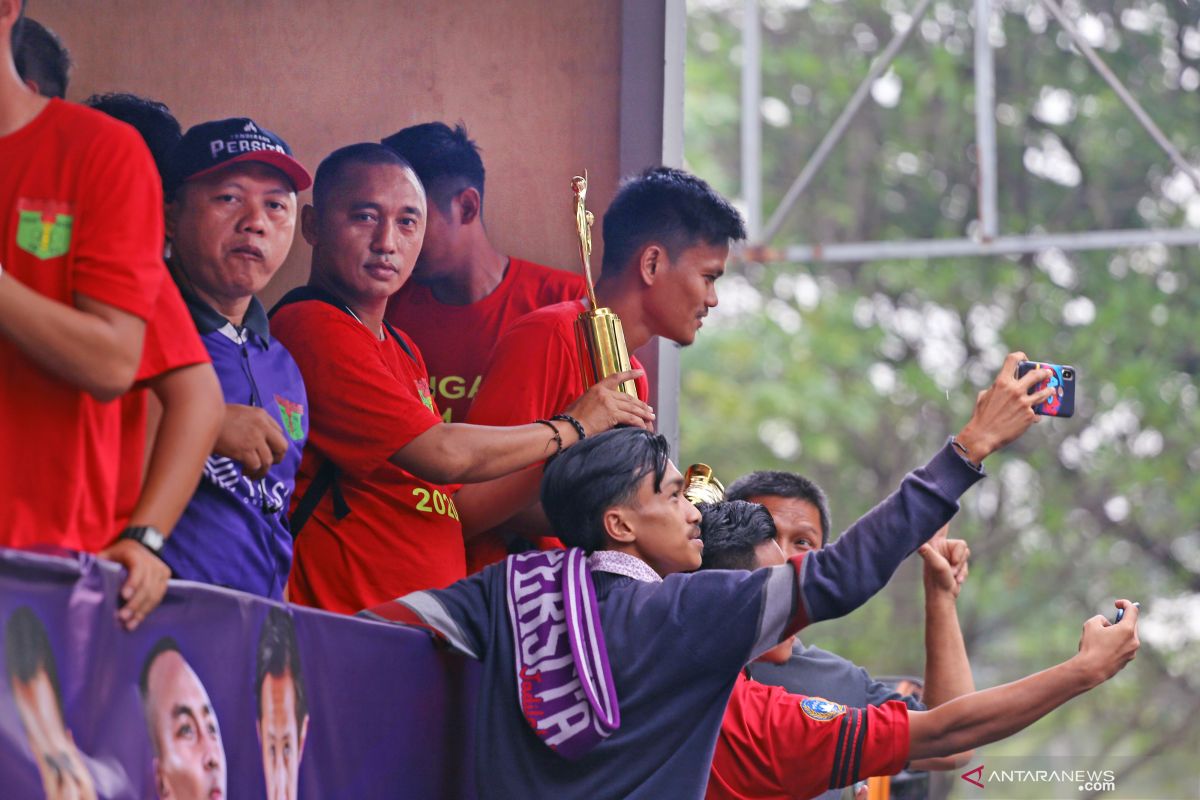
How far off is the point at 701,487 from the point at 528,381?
460mm

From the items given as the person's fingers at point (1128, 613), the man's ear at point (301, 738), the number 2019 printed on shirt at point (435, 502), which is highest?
the number 2019 printed on shirt at point (435, 502)

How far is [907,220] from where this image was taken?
13125mm

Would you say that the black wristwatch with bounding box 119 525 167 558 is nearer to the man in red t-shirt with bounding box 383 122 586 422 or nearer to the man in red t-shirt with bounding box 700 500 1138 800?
the man in red t-shirt with bounding box 700 500 1138 800

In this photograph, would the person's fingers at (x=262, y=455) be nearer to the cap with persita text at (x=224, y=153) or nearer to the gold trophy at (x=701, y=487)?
the cap with persita text at (x=224, y=153)

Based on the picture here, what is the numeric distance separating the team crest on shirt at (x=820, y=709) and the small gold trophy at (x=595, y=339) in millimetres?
665

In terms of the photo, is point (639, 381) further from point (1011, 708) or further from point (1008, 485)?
point (1008, 485)

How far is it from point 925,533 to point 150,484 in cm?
117

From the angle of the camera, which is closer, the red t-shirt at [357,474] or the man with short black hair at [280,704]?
the man with short black hair at [280,704]

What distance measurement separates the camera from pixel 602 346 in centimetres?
362


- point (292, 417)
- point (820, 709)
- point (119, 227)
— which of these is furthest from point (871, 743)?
point (119, 227)

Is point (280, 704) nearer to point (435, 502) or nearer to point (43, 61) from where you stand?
point (435, 502)

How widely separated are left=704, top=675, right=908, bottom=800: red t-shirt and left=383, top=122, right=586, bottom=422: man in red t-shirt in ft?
3.26

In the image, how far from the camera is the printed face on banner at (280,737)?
250 centimetres

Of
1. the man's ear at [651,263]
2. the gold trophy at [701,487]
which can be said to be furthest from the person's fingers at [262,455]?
the man's ear at [651,263]
